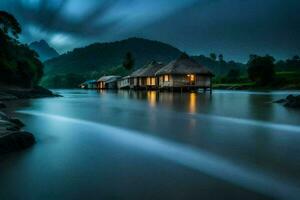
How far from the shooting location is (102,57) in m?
171

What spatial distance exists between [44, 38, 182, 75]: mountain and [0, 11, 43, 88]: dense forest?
112560mm

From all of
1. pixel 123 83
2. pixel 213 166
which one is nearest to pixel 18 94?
pixel 213 166

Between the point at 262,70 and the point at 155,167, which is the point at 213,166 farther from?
the point at 262,70

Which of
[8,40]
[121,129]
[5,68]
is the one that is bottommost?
[121,129]

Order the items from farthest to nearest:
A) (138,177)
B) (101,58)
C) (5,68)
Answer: (101,58), (5,68), (138,177)

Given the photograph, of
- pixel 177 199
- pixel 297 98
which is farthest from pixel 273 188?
pixel 297 98

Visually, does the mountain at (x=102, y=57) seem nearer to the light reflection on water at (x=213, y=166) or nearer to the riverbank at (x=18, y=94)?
the riverbank at (x=18, y=94)

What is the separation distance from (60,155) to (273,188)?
4.56 metres

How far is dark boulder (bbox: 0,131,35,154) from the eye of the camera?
Answer: 264 inches

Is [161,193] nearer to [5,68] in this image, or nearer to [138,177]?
[138,177]

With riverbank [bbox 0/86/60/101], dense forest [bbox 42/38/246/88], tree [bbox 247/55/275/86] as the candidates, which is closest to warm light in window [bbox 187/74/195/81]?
riverbank [bbox 0/86/60/101]

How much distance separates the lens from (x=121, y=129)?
442 inches

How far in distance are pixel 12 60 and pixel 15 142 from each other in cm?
3159

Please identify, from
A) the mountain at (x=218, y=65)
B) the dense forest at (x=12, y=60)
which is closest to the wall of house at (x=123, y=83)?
the dense forest at (x=12, y=60)
